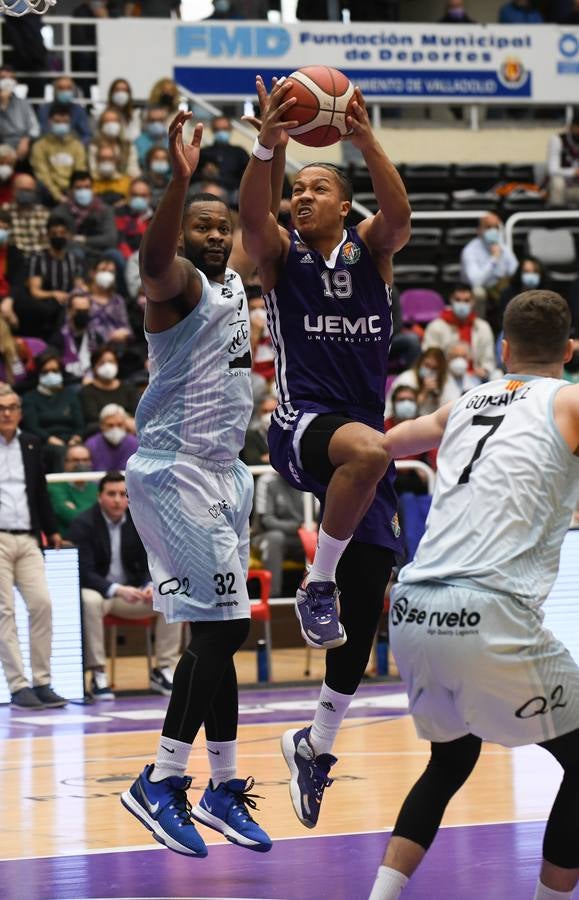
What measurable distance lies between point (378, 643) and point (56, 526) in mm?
2722

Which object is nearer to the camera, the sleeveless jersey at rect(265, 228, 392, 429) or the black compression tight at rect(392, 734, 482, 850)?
the black compression tight at rect(392, 734, 482, 850)

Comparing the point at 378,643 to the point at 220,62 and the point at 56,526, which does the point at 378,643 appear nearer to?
the point at 56,526

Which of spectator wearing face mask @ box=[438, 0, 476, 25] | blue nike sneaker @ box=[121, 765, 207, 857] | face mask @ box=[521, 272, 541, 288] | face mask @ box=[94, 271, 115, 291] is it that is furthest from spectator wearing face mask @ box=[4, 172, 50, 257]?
blue nike sneaker @ box=[121, 765, 207, 857]

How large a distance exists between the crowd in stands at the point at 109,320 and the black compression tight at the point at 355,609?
5.17m

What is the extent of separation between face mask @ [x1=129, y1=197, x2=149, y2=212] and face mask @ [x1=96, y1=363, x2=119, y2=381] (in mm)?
2784

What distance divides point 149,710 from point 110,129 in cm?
825

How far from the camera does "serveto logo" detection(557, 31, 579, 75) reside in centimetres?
2131

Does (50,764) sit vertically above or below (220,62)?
below

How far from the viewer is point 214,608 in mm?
5758

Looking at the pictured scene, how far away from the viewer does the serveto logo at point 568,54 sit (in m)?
21.3

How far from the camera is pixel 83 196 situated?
52.8 ft

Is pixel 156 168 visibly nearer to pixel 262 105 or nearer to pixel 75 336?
pixel 75 336

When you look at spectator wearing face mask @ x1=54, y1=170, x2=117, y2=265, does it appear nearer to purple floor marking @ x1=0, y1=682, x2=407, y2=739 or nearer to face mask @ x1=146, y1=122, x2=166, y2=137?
face mask @ x1=146, y1=122, x2=166, y2=137

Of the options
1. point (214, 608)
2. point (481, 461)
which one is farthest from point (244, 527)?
point (481, 461)
